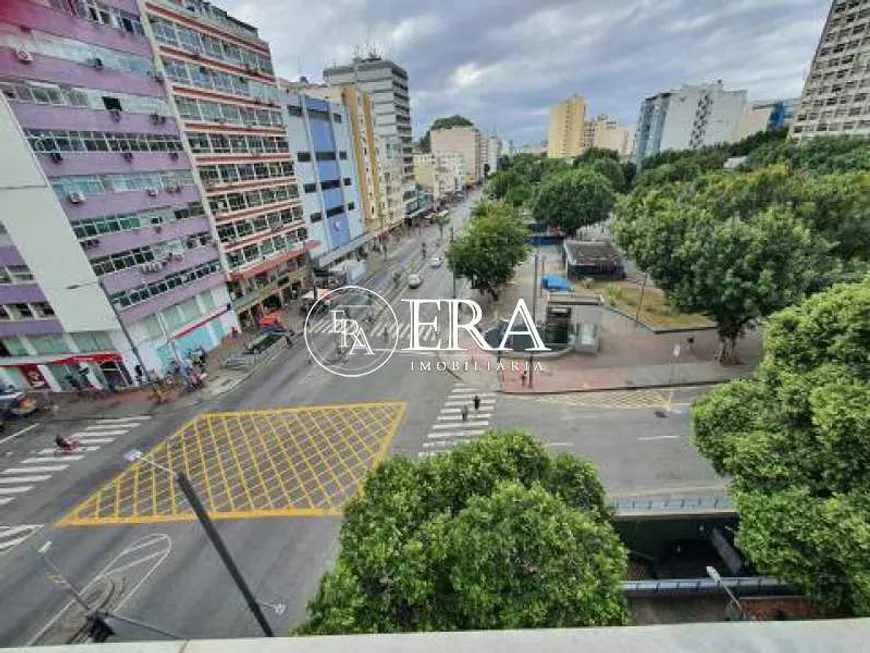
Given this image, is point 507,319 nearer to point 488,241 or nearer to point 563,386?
point 488,241

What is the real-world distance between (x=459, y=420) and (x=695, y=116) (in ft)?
452

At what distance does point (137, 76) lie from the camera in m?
24.6

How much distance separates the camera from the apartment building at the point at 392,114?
221ft

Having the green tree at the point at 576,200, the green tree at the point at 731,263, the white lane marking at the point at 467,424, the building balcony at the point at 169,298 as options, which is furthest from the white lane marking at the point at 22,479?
the green tree at the point at 576,200

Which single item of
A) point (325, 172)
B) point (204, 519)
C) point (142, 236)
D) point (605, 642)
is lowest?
point (204, 519)

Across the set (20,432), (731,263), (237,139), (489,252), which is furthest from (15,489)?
(731,263)

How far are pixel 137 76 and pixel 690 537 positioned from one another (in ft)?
124

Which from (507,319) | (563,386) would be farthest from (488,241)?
(563,386)

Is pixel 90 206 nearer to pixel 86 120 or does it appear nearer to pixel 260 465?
pixel 86 120

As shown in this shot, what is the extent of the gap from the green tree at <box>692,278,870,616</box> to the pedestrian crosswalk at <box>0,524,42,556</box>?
26512mm

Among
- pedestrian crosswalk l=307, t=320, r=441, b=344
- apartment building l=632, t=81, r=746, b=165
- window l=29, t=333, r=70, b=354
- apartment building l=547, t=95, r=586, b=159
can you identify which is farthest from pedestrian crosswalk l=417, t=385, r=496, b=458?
apartment building l=547, t=95, r=586, b=159

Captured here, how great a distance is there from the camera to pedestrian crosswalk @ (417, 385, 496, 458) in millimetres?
→ 20425

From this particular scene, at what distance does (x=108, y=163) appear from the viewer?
76.2ft

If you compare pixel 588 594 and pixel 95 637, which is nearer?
pixel 588 594
